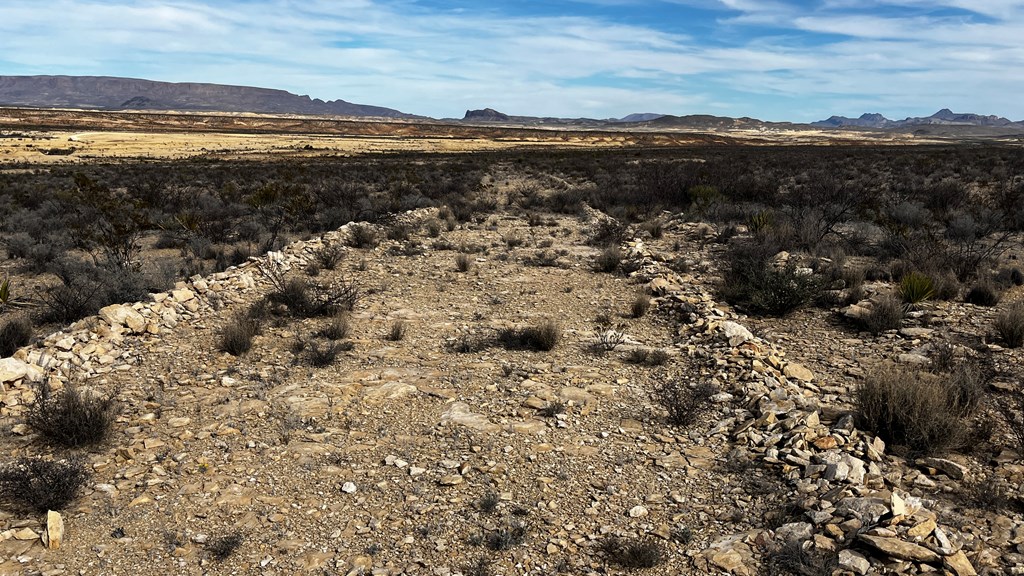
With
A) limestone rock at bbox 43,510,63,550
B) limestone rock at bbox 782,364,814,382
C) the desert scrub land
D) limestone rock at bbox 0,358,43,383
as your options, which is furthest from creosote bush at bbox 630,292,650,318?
limestone rock at bbox 0,358,43,383

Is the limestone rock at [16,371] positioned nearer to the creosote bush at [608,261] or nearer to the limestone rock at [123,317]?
the limestone rock at [123,317]

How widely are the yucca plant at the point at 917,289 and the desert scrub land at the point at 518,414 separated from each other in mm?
64

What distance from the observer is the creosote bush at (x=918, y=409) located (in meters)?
4.63

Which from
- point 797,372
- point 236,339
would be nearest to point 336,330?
point 236,339

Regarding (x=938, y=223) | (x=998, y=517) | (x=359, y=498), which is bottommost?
(x=359, y=498)

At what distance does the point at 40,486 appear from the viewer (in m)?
4.18

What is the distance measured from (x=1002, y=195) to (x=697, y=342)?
17.9m

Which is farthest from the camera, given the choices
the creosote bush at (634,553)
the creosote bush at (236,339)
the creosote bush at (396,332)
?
the creosote bush at (396,332)

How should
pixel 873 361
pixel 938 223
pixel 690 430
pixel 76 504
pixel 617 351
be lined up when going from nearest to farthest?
pixel 76 504 < pixel 690 430 < pixel 873 361 < pixel 617 351 < pixel 938 223

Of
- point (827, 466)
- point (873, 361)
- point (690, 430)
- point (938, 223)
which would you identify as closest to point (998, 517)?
point (827, 466)

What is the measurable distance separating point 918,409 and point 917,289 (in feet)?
16.5

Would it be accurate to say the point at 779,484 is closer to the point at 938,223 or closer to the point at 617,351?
the point at 617,351

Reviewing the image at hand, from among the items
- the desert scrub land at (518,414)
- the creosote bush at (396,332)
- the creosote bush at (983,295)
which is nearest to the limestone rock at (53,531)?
the desert scrub land at (518,414)

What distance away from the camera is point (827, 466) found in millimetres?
4258
